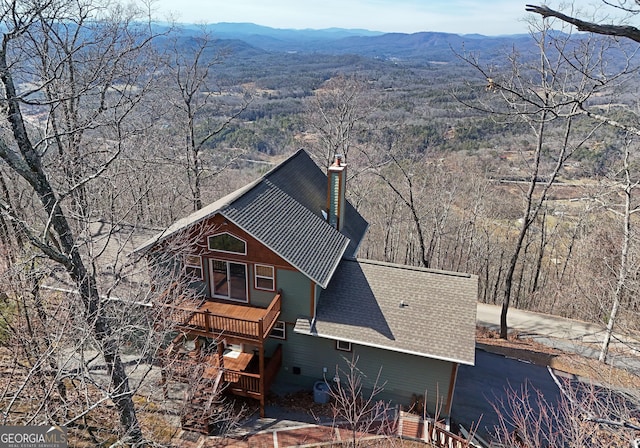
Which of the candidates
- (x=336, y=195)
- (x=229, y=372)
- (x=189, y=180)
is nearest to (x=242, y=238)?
(x=229, y=372)

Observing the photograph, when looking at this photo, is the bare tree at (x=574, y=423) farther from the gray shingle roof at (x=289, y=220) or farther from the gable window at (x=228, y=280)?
the gable window at (x=228, y=280)

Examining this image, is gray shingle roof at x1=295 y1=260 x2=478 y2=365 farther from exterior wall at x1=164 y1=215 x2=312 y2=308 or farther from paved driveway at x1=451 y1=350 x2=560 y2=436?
paved driveway at x1=451 y1=350 x2=560 y2=436

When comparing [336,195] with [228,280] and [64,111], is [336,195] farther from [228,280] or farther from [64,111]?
[64,111]

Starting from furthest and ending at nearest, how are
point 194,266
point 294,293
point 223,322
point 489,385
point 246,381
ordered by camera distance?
point 489,385 < point 194,266 < point 294,293 < point 246,381 < point 223,322

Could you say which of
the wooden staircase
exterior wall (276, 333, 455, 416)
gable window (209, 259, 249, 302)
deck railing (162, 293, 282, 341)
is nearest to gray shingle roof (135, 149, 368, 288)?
gable window (209, 259, 249, 302)

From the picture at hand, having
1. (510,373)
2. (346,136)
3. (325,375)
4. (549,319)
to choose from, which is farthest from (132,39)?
(549,319)

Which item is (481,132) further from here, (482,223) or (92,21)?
(92,21)

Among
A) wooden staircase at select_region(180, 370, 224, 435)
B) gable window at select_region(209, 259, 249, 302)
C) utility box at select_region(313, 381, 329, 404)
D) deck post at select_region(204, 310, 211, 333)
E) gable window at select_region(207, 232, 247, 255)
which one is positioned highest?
gable window at select_region(207, 232, 247, 255)

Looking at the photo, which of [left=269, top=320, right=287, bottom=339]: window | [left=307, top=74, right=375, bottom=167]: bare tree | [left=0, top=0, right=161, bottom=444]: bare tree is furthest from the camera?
[left=307, top=74, right=375, bottom=167]: bare tree
